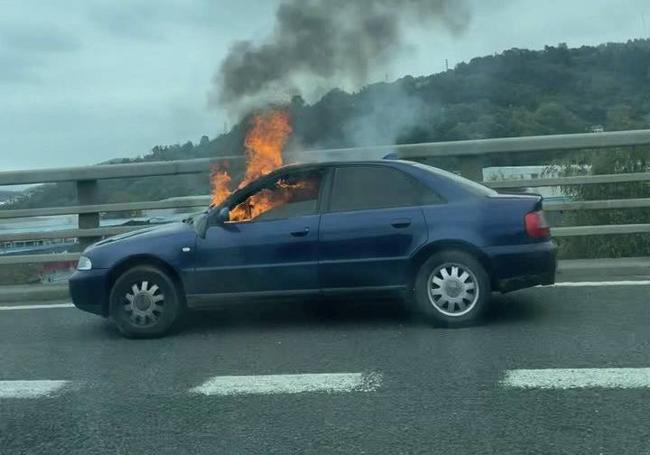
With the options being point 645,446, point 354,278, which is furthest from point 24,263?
point 645,446

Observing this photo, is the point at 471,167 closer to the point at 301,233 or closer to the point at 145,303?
the point at 301,233

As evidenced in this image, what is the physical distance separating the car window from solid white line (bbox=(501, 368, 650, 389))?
2.26 meters

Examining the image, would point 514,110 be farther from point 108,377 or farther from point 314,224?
point 108,377

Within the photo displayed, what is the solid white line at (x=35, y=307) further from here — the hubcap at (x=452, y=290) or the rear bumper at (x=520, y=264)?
the rear bumper at (x=520, y=264)

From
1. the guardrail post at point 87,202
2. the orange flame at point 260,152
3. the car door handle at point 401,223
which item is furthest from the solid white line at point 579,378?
the guardrail post at point 87,202

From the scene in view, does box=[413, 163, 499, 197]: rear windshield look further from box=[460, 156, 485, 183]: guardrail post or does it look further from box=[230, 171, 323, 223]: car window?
box=[460, 156, 485, 183]: guardrail post

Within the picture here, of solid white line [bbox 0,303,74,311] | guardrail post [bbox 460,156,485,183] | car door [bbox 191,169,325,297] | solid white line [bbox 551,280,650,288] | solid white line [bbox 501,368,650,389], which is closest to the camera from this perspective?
solid white line [bbox 501,368,650,389]

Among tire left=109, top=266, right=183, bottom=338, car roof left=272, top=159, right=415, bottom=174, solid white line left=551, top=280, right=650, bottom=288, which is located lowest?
solid white line left=551, top=280, right=650, bottom=288

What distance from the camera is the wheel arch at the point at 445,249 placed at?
617 centimetres

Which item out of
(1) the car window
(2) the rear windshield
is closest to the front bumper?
(1) the car window

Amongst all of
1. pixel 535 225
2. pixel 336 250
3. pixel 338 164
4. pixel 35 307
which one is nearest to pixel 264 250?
pixel 336 250

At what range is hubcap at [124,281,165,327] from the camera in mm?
6426

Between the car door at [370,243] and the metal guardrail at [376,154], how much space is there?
210cm

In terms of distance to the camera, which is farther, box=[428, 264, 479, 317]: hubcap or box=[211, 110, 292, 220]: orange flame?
box=[211, 110, 292, 220]: orange flame
